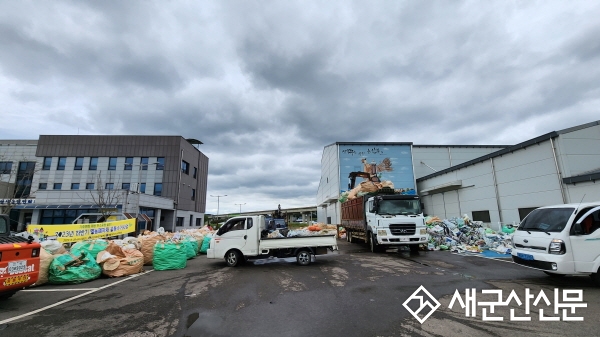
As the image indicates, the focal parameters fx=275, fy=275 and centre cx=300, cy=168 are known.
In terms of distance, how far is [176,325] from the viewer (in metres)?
4.58

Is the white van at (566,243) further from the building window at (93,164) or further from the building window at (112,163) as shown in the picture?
the building window at (93,164)

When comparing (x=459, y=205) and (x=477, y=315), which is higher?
(x=459, y=205)

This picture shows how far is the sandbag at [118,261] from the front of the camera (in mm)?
8727

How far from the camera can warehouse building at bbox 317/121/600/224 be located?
46.2 ft

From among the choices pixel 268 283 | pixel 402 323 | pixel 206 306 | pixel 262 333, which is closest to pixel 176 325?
pixel 206 306

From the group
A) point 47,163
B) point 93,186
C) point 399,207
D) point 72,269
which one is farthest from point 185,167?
point 399,207

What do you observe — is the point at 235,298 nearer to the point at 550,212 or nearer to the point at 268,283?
the point at 268,283

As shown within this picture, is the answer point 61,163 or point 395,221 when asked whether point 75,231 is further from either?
point 61,163

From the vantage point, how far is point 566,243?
20.6ft

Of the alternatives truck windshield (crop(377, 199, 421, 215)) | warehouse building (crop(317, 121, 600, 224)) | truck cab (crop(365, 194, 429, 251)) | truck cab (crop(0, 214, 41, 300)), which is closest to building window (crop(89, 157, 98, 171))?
warehouse building (crop(317, 121, 600, 224))

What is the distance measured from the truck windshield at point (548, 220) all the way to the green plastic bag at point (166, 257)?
36.6ft

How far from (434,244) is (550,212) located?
809cm

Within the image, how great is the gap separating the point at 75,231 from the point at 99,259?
23.6 feet

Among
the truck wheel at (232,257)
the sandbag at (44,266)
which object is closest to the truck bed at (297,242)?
the truck wheel at (232,257)
